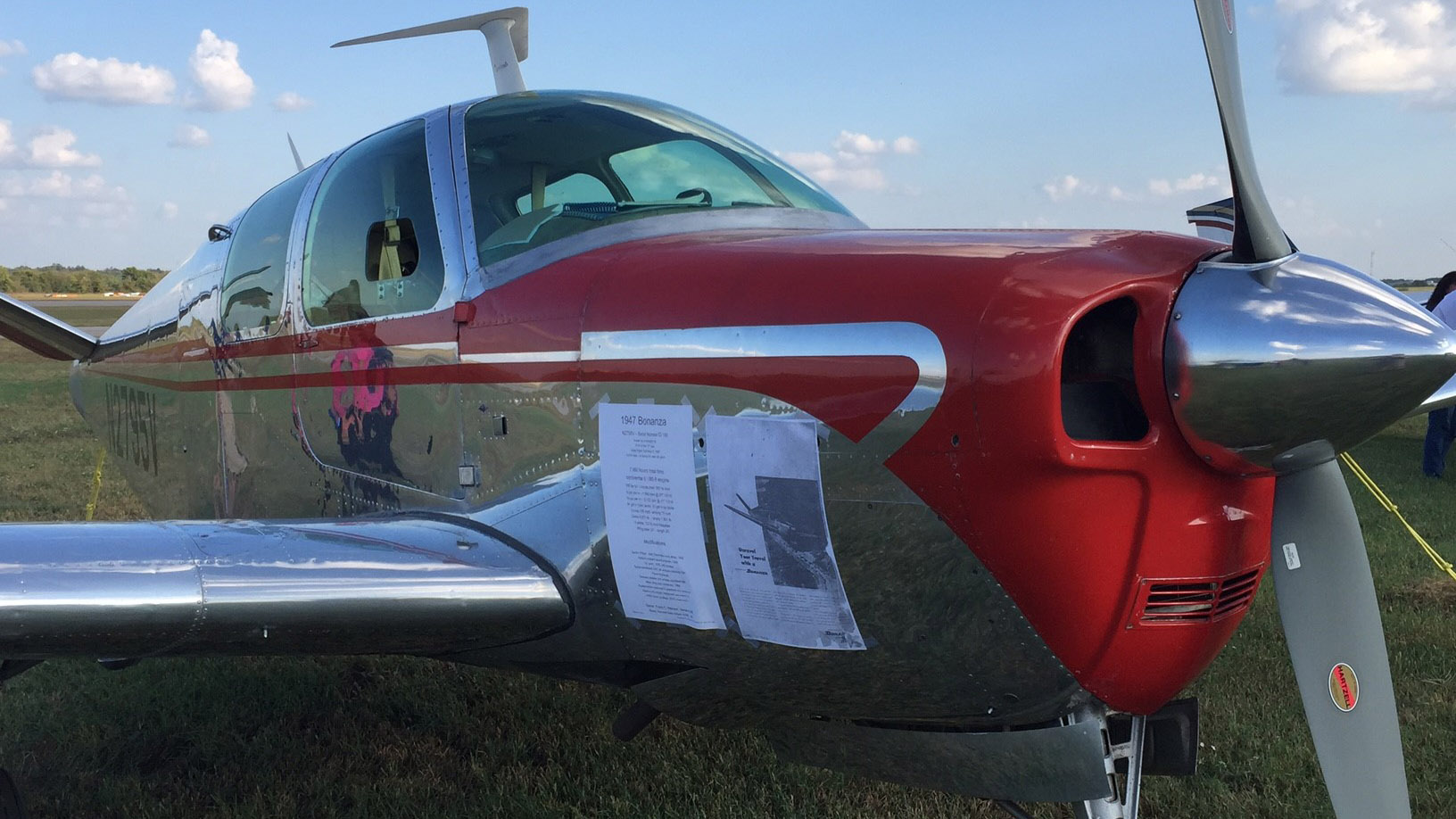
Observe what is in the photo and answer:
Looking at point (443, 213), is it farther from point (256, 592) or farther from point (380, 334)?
point (256, 592)

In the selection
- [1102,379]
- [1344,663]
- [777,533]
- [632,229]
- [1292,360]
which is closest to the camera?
[1292,360]

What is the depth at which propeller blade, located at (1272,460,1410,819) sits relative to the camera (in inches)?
95.0

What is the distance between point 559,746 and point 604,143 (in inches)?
88.7

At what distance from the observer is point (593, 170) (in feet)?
10.9

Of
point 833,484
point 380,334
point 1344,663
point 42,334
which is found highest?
point 380,334

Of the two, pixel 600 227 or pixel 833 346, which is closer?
pixel 833 346

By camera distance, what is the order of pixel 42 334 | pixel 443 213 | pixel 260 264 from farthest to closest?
pixel 42 334
pixel 260 264
pixel 443 213

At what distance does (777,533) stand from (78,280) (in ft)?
277

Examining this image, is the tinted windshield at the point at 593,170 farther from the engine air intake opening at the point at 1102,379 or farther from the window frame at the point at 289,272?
the engine air intake opening at the point at 1102,379

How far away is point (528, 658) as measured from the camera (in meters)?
3.00

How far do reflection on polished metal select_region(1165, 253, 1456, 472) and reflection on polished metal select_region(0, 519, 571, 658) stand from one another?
150 centimetres

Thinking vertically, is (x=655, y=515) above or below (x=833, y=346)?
below

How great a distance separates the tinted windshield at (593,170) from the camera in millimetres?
3121

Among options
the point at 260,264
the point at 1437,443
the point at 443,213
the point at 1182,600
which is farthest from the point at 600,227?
the point at 1437,443
